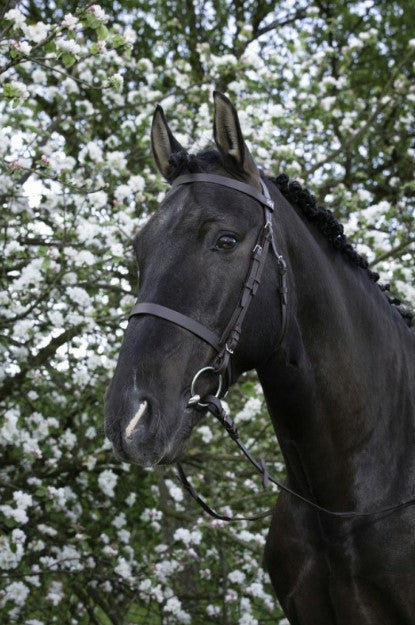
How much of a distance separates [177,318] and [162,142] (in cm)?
89

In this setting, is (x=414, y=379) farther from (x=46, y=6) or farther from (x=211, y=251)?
(x=46, y=6)

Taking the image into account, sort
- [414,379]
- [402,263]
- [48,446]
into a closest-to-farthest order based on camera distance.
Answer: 1. [414,379]
2. [48,446]
3. [402,263]

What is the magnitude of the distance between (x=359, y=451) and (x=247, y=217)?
973mm

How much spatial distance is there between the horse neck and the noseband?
0.35 ft

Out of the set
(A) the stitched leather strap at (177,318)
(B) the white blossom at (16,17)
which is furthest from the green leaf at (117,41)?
(A) the stitched leather strap at (177,318)

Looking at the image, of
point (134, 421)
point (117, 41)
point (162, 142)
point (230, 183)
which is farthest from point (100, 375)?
point (134, 421)

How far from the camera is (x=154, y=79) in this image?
7.10 m

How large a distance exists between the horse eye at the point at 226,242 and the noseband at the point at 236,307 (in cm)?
8

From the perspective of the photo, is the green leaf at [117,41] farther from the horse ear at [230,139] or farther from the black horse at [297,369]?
the horse ear at [230,139]

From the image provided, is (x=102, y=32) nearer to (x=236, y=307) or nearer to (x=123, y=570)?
(x=236, y=307)

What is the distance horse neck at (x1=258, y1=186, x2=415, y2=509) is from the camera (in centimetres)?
283

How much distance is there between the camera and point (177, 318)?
2.42 meters

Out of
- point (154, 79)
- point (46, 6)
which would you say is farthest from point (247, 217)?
point (46, 6)

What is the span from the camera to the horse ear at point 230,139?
8.52 feet
